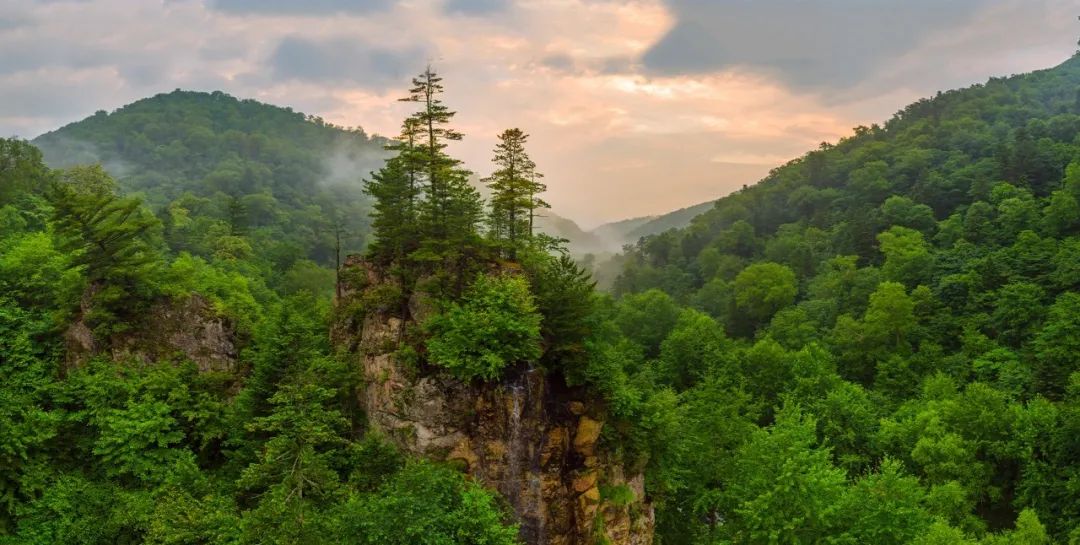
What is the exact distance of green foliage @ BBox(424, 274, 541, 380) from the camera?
25016 mm

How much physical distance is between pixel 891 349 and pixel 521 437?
45.3 m

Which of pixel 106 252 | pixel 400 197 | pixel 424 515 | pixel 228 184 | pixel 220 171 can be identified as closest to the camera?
pixel 424 515

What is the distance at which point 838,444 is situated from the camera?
41969 mm

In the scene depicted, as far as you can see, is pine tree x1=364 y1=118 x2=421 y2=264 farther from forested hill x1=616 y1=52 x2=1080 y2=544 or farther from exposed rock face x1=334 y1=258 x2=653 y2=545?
forested hill x1=616 y1=52 x2=1080 y2=544

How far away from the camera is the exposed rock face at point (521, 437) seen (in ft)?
84.6

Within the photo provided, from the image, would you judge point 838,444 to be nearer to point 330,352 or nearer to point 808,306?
point 808,306

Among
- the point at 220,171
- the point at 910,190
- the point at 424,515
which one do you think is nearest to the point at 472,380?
the point at 424,515

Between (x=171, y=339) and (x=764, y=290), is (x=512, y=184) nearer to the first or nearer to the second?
(x=171, y=339)

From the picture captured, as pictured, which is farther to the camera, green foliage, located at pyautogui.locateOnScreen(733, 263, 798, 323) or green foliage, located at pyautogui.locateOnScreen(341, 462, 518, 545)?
green foliage, located at pyautogui.locateOnScreen(733, 263, 798, 323)

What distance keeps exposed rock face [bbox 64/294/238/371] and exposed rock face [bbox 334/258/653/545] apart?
11.6 metres

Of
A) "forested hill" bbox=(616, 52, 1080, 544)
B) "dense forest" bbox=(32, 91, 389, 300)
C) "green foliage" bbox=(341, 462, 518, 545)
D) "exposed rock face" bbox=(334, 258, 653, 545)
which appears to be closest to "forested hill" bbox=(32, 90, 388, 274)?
"dense forest" bbox=(32, 91, 389, 300)

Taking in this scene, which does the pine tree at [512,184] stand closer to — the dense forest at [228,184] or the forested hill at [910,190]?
the dense forest at [228,184]

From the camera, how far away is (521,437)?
25.9 meters

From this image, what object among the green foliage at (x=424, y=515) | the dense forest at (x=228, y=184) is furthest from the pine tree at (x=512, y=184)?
the dense forest at (x=228, y=184)
